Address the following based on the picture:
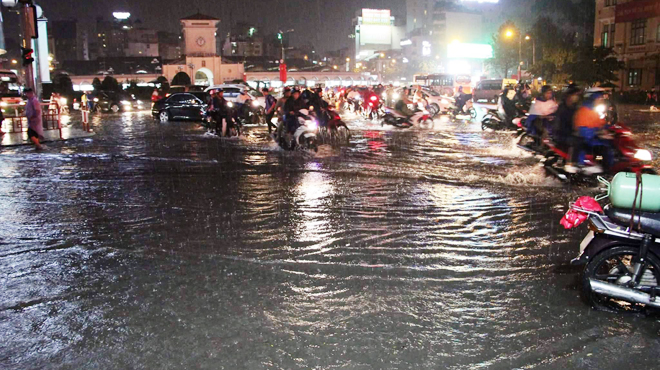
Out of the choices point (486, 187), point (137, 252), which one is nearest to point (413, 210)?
point (486, 187)

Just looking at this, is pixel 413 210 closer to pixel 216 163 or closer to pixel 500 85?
pixel 216 163

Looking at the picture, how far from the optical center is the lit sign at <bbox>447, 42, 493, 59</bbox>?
87.6 meters

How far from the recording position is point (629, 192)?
4.89 m

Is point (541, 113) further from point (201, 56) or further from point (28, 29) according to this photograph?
point (201, 56)

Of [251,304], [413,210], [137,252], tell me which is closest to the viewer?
[251,304]

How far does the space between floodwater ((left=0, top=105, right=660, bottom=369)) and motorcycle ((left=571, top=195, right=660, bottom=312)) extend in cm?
22

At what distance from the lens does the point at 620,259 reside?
17.1ft

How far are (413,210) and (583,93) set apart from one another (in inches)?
167


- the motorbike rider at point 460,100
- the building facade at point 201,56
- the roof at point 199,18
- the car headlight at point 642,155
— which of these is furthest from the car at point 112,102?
the car headlight at point 642,155

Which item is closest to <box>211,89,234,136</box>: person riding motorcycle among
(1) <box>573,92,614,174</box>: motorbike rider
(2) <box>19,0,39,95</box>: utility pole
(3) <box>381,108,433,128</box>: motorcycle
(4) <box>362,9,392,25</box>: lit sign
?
(2) <box>19,0,39,95</box>: utility pole

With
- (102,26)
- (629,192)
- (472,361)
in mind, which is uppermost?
(102,26)

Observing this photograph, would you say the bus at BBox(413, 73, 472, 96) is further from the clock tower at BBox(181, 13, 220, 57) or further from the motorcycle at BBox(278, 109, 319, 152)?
the motorcycle at BBox(278, 109, 319, 152)

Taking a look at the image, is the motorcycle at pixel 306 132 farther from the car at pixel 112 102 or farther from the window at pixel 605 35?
the window at pixel 605 35

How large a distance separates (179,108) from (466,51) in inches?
2613
